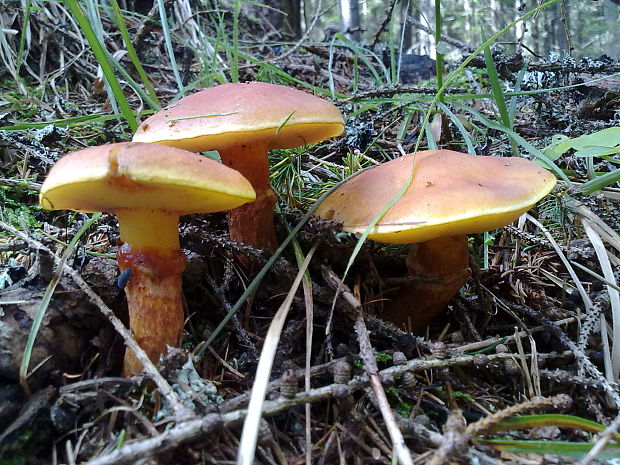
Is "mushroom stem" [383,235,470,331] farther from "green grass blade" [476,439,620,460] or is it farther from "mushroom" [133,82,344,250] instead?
"green grass blade" [476,439,620,460]

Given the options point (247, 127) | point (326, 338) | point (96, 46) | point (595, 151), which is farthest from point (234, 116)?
point (595, 151)

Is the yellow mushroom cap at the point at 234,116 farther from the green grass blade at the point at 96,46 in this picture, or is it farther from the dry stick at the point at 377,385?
the dry stick at the point at 377,385

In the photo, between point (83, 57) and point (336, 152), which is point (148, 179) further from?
point (83, 57)

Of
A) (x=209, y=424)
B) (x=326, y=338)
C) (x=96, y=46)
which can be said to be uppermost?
(x=96, y=46)

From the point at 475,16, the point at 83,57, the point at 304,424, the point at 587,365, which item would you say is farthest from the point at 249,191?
the point at 475,16

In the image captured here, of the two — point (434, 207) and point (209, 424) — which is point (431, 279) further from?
point (209, 424)

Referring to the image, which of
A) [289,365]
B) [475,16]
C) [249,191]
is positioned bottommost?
[289,365]

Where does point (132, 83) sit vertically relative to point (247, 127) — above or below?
above
